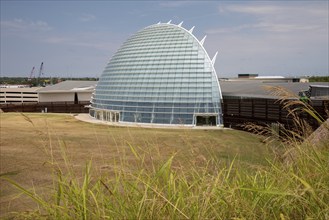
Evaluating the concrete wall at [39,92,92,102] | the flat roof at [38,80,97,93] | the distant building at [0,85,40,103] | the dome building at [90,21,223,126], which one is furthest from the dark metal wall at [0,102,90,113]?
the distant building at [0,85,40,103]

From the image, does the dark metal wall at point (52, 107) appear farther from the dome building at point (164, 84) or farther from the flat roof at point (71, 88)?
the dome building at point (164, 84)

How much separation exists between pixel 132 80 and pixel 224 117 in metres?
12.3

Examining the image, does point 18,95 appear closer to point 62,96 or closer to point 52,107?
point 62,96

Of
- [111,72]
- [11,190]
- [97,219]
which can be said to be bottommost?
[11,190]

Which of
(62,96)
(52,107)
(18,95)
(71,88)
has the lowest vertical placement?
(52,107)

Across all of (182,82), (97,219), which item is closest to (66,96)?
(182,82)

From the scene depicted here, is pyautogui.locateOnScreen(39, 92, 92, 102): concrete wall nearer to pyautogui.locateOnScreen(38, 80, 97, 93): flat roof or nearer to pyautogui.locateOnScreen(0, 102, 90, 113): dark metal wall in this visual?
pyautogui.locateOnScreen(38, 80, 97, 93): flat roof

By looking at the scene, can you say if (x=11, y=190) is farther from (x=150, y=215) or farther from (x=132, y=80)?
(x=132, y=80)

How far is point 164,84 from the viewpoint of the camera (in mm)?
43250

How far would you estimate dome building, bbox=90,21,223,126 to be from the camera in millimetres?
41969

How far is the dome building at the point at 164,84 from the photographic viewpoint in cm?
4197

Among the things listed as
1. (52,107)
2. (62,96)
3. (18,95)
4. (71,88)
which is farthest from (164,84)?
(18,95)

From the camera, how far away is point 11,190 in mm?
14055

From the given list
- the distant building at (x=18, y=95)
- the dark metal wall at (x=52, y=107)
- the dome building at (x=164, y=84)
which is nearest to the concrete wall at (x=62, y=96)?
the dark metal wall at (x=52, y=107)
